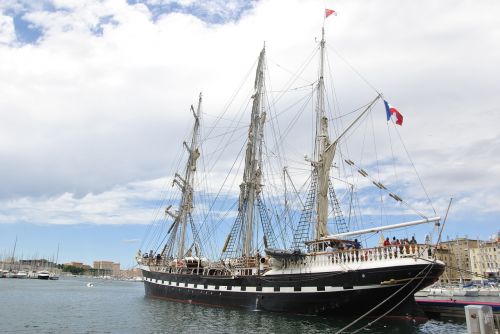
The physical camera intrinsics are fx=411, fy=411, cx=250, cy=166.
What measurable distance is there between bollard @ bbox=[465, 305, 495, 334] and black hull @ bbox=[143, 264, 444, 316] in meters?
13.1

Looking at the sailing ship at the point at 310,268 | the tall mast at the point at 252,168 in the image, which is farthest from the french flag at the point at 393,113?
the tall mast at the point at 252,168

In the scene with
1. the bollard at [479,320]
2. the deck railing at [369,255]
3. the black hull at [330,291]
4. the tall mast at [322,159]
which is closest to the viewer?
the bollard at [479,320]

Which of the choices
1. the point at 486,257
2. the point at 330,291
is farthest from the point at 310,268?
the point at 486,257

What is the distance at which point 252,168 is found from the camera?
41.8 metres

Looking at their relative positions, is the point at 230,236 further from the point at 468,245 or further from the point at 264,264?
the point at 468,245

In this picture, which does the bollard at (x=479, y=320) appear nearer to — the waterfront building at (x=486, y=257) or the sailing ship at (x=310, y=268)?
the sailing ship at (x=310, y=268)

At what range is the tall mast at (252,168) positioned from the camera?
132 feet

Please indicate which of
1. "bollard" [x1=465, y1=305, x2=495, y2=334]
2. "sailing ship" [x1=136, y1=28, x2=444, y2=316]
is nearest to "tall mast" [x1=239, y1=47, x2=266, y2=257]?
"sailing ship" [x1=136, y1=28, x2=444, y2=316]

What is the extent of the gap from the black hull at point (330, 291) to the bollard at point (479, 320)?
13073 millimetres

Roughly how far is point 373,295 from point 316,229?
868 centimetres

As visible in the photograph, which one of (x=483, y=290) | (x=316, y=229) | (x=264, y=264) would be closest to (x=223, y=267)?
(x=264, y=264)

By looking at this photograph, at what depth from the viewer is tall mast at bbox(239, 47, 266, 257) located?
40.2 m

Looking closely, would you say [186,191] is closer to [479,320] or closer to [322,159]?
[322,159]

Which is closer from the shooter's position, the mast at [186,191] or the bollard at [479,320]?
the bollard at [479,320]
